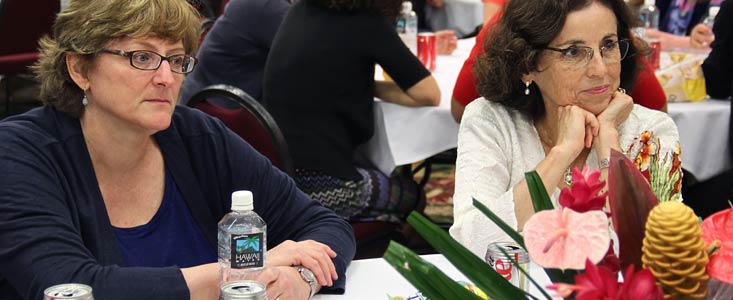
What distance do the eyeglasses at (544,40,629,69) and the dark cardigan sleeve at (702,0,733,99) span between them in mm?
1337

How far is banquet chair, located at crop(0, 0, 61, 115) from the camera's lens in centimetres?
502

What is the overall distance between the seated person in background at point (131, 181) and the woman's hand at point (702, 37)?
2.75 meters

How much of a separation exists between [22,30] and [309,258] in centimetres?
377

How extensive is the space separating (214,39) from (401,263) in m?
3.04

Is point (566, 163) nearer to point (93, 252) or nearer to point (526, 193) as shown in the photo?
point (526, 193)

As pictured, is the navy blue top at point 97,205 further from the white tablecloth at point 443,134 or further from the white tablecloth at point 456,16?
the white tablecloth at point 456,16

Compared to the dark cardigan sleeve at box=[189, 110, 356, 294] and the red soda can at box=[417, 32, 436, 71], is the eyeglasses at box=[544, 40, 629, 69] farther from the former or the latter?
the red soda can at box=[417, 32, 436, 71]

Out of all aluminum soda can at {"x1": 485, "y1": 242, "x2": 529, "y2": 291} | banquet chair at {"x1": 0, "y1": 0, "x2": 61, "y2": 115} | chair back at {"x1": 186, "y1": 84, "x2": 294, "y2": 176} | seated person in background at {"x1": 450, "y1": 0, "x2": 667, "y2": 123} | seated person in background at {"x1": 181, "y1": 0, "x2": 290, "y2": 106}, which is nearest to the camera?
aluminum soda can at {"x1": 485, "y1": 242, "x2": 529, "y2": 291}

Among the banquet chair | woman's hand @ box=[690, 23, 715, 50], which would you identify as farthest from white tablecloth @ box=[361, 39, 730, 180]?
the banquet chair

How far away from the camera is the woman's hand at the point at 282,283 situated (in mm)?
1747

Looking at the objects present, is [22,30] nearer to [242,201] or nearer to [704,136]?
[704,136]

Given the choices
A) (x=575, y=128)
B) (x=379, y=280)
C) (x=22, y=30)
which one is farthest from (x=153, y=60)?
(x=22, y=30)

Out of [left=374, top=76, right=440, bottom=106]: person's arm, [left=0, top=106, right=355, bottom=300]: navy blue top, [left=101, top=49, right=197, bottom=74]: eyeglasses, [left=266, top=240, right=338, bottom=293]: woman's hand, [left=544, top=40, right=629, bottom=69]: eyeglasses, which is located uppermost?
[left=101, top=49, right=197, bottom=74]: eyeglasses

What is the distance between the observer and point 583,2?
2.35m
